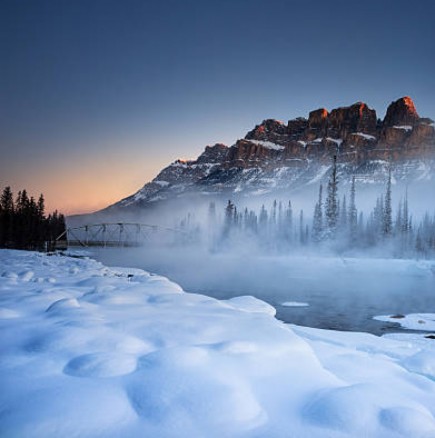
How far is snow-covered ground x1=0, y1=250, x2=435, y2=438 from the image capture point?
120 inches

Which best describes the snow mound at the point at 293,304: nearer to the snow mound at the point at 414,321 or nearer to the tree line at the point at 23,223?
the snow mound at the point at 414,321

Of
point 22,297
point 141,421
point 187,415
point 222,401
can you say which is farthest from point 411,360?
point 22,297

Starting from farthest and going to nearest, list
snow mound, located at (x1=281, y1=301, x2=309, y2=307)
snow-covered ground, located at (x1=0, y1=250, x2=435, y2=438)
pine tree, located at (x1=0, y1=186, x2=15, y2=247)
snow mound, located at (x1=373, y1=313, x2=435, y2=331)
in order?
pine tree, located at (x1=0, y1=186, x2=15, y2=247) → snow mound, located at (x1=281, y1=301, x2=309, y2=307) → snow mound, located at (x1=373, y1=313, x2=435, y2=331) → snow-covered ground, located at (x1=0, y1=250, x2=435, y2=438)

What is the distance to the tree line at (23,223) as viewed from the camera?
64688 millimetres

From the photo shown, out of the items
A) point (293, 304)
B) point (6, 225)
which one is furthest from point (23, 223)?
point (293, 304)

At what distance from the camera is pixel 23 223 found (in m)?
67.0

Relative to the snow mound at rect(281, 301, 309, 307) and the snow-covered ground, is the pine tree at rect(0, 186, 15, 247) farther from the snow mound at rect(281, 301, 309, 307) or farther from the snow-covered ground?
the snow-covered ground

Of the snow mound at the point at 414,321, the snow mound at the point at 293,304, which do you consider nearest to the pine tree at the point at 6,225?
the snow mound at the point at 293,304

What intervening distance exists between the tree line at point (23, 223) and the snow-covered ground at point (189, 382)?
208 ft

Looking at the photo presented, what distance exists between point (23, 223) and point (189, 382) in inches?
2877

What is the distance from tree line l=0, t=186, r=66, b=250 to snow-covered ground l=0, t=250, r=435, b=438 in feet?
208

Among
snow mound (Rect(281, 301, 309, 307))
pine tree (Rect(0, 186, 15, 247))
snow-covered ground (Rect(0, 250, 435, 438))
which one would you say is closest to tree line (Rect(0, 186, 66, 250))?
pine tree (Rect(0, 186, 15, 247))

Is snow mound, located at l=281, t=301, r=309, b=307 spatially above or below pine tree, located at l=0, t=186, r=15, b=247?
below

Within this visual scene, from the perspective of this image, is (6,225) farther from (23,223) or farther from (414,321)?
(414,321)
